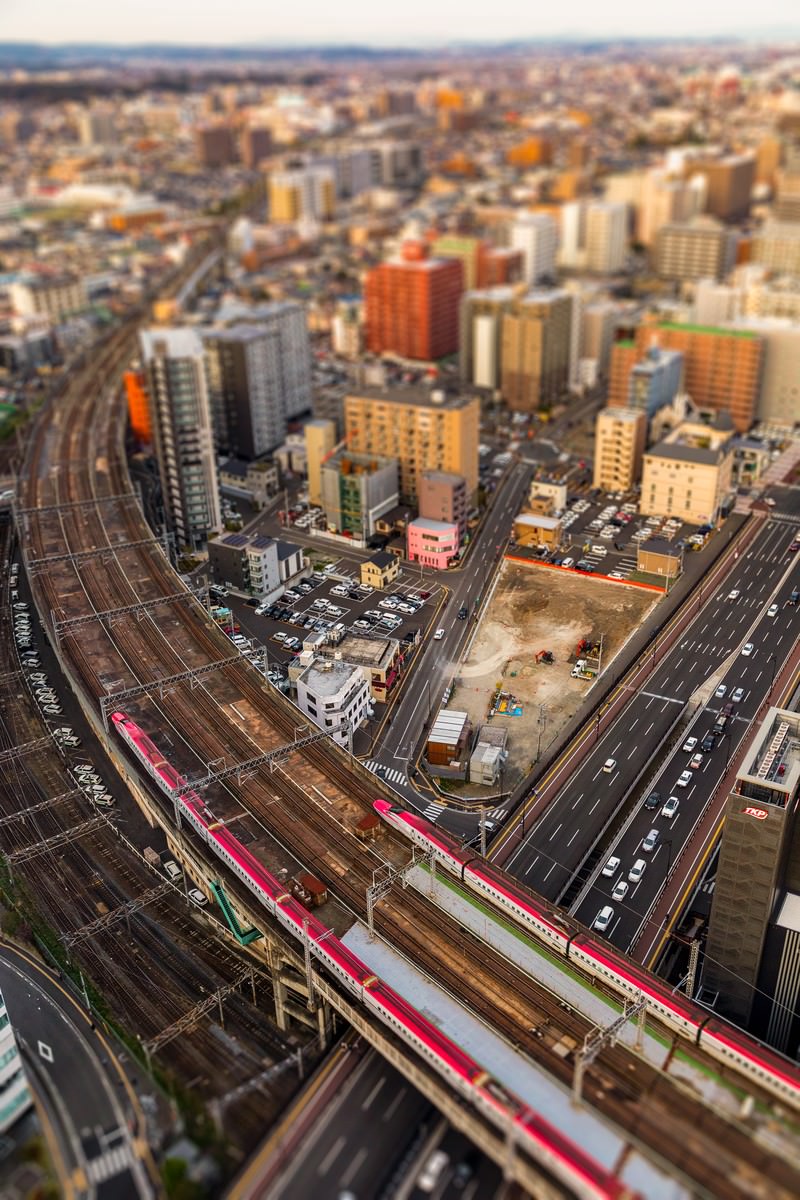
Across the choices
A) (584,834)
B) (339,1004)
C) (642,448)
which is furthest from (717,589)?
(339,1004)

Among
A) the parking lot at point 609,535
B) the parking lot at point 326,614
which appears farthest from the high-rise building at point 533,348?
the parking lot at point 326,614

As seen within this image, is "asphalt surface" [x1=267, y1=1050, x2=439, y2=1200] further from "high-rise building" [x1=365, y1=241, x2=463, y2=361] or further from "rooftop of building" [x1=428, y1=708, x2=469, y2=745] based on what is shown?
"high-rise building" [x1=365, y1=241, x2=463, y2=361]

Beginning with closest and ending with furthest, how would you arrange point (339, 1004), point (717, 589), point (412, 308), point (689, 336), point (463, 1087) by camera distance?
point (463, 1087) → point (339, 1004) → point (717, 589) → point (689, 336) → point (412, 308)

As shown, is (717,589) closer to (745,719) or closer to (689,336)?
(745,719)

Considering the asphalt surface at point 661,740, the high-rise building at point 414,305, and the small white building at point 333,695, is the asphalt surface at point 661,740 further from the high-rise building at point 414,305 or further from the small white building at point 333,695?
the high-rise building at point 414,305

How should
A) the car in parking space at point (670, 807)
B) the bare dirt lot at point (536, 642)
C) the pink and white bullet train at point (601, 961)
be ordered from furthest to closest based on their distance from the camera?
1. the bare dirt lot at point (536, 642)
2. the car in parking space at point (670, 807)
3. the pink and white bullet train at point (601, 961)

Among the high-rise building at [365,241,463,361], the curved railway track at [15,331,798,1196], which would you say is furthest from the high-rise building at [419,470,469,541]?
the high-rise building at [365,241,463,361]

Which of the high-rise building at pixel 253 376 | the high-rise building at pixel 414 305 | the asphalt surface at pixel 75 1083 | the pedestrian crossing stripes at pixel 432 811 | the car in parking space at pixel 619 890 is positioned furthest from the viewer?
the high-rise building at pixel 414 305
